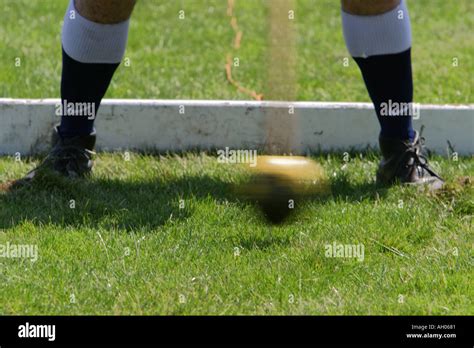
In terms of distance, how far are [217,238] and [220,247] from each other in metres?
0.10

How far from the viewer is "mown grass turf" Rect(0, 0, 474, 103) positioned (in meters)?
5.95

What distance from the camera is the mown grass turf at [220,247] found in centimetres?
333

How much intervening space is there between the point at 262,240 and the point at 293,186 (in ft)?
1.23

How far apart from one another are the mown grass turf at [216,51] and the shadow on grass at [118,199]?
1363 millimetres

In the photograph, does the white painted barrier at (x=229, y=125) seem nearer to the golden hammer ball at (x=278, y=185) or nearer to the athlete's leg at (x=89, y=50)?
the athlete's leg at (x=89, y=50)

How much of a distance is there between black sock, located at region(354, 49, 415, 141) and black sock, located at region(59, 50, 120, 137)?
3.78ft

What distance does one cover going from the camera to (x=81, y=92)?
459cm

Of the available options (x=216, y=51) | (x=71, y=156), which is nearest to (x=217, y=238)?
(x=71, y=156)

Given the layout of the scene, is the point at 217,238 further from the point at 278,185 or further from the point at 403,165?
the point at 403,165

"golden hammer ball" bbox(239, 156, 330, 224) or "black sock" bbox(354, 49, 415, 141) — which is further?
"black sock" bbox(354, 49, 415, 141)

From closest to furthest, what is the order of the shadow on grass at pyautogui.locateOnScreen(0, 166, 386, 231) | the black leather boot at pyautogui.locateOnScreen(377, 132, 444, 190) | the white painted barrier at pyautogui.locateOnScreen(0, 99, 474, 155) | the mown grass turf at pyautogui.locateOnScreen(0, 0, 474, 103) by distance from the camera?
the shadow on grass at pyautogui.locateOnScreen(0, 166, 386, 231), the black leather boot at pyautogui.locateOnScreen(377, 132, 444, 190), the white painted barrier at pyautogui.locateOnScreen(0, 99, 474, 155), the mown grass turf at pyautogui.locateOnScreen(0, 0, 474, 103)

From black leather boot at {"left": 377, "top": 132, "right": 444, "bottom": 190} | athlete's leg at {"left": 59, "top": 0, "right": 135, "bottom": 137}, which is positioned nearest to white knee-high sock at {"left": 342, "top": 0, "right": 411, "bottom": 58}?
black leather boot at {"left": 377, "top": 132, "right": 444, "bottom": 190}

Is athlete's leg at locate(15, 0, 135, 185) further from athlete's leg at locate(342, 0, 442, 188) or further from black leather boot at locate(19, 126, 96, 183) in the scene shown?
athlete's leg at locate(342, 0, 442, 188)

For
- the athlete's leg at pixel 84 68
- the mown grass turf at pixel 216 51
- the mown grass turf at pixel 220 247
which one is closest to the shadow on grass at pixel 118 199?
the mown grass turf at pixel 220 247
